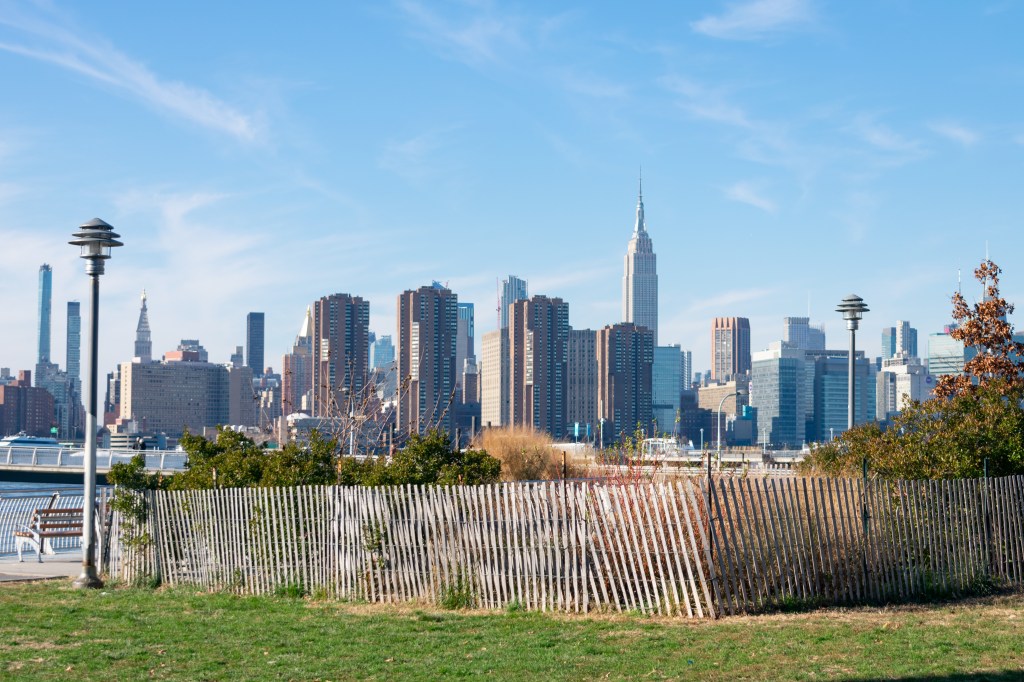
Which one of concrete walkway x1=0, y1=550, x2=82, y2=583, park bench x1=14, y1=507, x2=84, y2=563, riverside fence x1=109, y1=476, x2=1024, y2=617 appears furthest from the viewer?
park bench x1=14, y1=507, x2=84, y2=563

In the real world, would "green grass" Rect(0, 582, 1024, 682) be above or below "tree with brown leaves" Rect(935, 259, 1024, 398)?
below

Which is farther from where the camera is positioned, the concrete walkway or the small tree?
the concrete walkway

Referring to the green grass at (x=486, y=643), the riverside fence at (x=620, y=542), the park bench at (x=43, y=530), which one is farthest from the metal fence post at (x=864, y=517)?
the park bench at (x=43, y=530)

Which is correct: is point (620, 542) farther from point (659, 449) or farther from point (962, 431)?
point (659, 449)

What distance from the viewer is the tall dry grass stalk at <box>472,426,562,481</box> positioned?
3350 cm

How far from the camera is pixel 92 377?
17.0 m

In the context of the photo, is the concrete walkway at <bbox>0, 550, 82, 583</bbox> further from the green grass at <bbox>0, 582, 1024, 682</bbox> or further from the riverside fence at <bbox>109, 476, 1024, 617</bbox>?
the green grass at <bbox>0, 582, 1024, 682</bbox>

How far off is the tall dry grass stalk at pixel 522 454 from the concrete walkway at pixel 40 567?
42.1 feet

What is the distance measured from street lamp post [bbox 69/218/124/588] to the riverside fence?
1.13m

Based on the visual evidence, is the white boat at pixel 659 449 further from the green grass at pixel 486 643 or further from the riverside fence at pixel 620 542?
the green grass at pixel 486 643

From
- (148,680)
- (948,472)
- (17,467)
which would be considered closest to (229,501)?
(148,680)

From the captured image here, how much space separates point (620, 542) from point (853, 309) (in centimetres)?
1331

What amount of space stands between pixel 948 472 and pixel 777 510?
392 centimetres

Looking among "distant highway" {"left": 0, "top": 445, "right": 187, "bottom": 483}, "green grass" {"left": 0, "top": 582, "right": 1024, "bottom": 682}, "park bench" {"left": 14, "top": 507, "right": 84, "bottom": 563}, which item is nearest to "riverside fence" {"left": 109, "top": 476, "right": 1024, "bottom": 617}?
"green grass" {"left": 0, "top": 582, "right": 1024, "bottom": 682}
